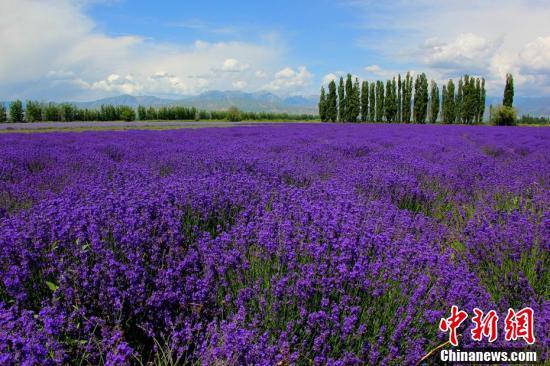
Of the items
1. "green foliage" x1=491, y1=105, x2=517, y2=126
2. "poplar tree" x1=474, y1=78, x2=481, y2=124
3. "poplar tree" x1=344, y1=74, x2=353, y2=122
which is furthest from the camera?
"poplar tree" x1=344, y1=74, x2=353, y2=122

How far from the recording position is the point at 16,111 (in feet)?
122

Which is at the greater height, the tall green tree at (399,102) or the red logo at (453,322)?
the tall green tree at (399,102)

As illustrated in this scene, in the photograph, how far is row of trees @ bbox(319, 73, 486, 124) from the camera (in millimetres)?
46125

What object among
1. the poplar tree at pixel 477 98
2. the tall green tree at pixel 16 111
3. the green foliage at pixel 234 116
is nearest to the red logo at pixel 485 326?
the tall green tree at pixel 16 111

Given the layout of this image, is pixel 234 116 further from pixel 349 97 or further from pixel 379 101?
pixel 379 101

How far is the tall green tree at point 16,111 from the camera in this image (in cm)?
3688

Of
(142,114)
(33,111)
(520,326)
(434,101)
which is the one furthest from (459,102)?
(520,326)

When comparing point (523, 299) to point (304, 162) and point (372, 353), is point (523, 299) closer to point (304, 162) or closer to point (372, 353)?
point (372, 353)

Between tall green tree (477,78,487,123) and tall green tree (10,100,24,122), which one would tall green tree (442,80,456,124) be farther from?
tall green tree (10,100,24,122)

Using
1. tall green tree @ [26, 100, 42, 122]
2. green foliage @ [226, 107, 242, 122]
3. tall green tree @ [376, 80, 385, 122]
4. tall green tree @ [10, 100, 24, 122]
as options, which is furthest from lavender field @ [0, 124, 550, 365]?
tall green tree @ [376, 80, 385, 122]

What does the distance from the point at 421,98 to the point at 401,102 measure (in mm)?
3030

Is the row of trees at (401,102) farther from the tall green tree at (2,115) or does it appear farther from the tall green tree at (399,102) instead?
the tall green tree at (2,115)

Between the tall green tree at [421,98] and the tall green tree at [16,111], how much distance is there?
4098 centimetres

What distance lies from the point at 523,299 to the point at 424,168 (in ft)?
10.8
